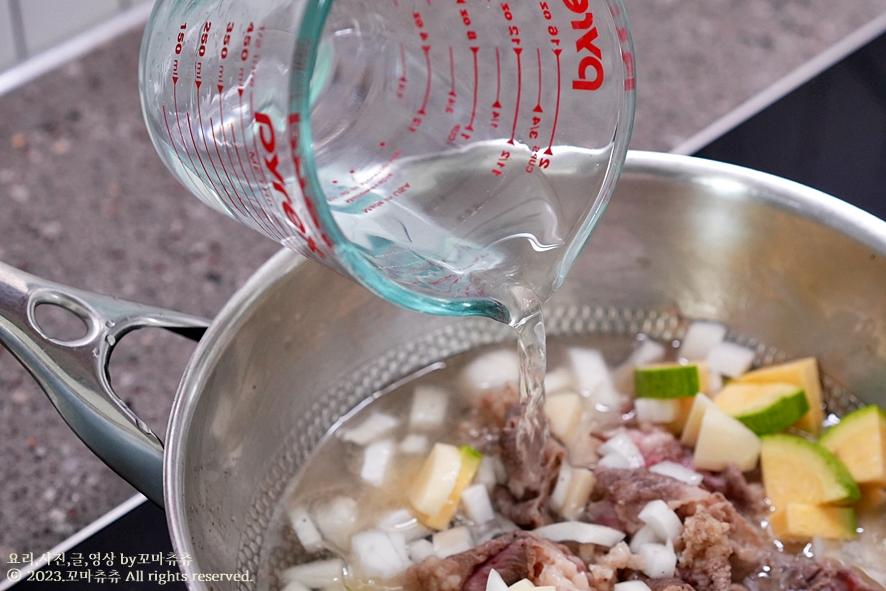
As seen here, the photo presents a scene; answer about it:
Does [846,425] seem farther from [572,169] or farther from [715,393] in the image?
[572,169]

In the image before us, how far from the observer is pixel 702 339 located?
1259 millimetres

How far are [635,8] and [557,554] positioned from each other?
4.02ft

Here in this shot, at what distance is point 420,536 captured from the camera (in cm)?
109

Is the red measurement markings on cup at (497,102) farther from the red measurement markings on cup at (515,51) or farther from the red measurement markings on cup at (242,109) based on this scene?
the red measurement markings on cup at (242,109)

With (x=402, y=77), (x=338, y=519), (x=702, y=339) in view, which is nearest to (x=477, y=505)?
(x=338, y=519)

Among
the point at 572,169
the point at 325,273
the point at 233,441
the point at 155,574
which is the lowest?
the point at 155,574

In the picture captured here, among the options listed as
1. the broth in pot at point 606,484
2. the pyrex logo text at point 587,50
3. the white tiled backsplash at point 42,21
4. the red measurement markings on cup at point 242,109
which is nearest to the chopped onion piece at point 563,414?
the broth in pot at point 606,484

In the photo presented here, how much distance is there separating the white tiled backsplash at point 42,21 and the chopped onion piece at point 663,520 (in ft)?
4.31

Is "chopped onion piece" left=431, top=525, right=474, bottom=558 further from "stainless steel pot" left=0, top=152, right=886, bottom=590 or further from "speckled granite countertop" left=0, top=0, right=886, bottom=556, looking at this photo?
"speckled granite countertop" left=0, top=0, right=886, bottom=556

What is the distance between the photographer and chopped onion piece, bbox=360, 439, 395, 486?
3.80ft

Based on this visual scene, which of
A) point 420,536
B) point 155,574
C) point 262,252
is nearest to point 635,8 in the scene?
point 262,252

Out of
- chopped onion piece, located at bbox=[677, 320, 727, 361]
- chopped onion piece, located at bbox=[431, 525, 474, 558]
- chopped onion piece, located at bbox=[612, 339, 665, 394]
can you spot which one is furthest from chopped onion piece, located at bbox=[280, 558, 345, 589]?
chopped onion piece, located at bbox=[677, 320, 727, 361]

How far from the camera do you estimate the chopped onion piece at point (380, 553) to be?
1.05m

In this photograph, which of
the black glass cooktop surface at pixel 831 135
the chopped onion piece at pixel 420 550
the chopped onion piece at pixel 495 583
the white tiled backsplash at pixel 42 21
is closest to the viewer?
the chopped onion piece at pixel 495 583
